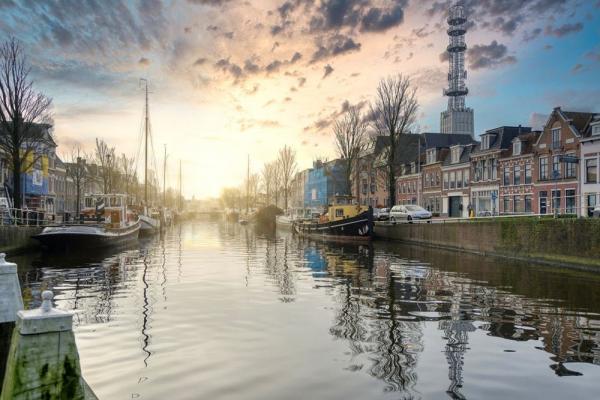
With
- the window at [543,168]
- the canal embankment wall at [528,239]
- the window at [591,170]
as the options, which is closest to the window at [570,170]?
the window at [591,170]

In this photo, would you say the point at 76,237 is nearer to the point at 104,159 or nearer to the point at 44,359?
the point at 44,359

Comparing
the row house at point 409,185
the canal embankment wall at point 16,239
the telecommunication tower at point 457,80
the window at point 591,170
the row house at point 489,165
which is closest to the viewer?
the canal embankment wall at point 16,239

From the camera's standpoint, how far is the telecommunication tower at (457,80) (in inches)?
5463

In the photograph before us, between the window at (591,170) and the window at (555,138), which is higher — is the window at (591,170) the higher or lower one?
the lower one

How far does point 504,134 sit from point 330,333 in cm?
4993

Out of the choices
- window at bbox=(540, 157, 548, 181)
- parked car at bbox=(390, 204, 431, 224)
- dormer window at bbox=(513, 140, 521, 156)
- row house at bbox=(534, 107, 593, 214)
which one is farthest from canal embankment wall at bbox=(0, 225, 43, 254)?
dormer window at bbox=(513, 140, 521, 156)

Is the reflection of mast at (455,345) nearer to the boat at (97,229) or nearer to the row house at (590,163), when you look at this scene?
the boat at (97,229)

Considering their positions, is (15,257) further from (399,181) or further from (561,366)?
(399,181)

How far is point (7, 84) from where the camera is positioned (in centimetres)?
3284

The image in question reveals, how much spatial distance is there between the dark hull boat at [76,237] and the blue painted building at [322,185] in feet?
208

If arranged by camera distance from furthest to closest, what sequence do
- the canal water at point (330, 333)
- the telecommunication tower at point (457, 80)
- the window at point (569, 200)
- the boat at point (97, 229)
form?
1. the telecommunication tower at point (457, 80)
2. the window at point (569, 200)
3. the boat at point (97, 229)
4. the canal water at point (330, 333)

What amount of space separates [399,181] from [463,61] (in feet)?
265

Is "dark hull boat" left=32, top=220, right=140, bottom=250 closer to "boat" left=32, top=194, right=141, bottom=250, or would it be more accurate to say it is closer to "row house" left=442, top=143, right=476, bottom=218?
"boat" left=32, top=194, right=141, bottom=250

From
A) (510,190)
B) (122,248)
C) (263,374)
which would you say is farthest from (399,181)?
(263,374)
